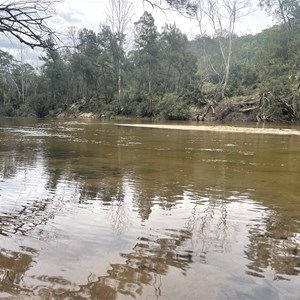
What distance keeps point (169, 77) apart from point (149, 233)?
175 feet

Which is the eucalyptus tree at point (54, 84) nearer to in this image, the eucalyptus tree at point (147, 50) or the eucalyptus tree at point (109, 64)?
the eucalyptus tree at point (109, 64)

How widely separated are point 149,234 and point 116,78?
182 ft

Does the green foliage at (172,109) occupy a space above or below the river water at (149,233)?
above

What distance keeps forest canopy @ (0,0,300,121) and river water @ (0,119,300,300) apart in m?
29.5

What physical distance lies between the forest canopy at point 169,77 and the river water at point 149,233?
1162 inches

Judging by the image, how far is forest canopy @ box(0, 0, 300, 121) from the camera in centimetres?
3744

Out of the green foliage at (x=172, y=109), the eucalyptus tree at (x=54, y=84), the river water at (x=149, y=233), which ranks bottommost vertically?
the river water at (x=149, y=233)

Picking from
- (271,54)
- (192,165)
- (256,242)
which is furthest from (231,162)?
(271,54)

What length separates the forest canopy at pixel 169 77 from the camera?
37438mm

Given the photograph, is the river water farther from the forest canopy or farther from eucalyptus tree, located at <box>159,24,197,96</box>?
eucalyptus tree, located at <box>159,24,197,96</box>

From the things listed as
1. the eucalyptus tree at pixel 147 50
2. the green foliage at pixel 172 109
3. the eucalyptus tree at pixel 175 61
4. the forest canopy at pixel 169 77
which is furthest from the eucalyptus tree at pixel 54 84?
the green foliage at pixel 172 109

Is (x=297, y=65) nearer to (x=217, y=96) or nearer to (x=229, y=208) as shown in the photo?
(x=217, y=96)

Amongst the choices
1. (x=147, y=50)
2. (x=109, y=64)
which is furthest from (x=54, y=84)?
(x=147, y=50)

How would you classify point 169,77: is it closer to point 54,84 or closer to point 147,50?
point 147,50
